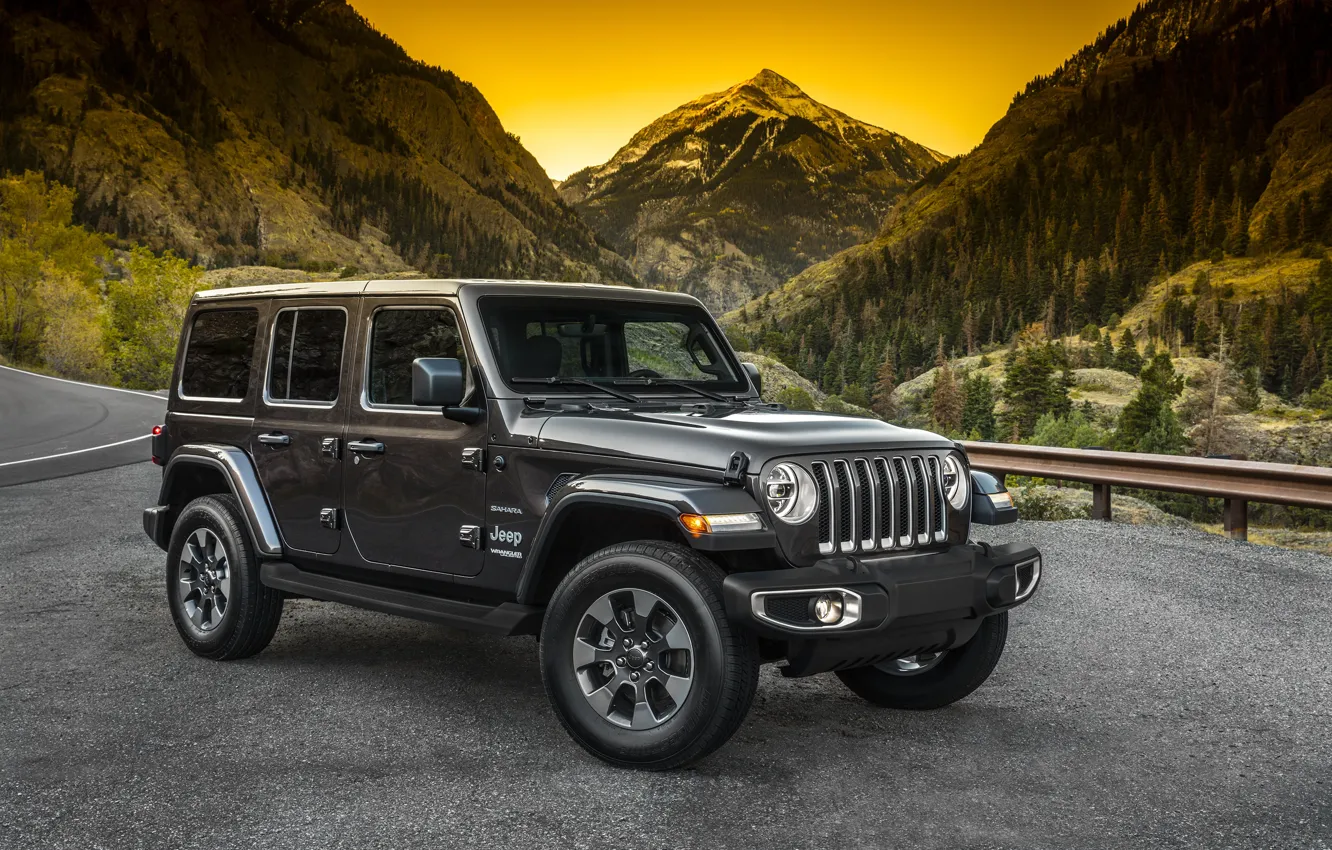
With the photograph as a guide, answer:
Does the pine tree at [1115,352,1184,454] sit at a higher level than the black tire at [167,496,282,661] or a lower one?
higher

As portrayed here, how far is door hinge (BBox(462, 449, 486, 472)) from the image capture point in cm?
510

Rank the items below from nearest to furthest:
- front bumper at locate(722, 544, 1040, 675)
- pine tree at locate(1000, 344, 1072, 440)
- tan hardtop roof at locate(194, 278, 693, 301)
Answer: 1. front bumper at locate(722, 544, 1040, 675)
2. tan hardtop roof at locate(194, 278, 693, 301)
3. pine tree at locate(1000, 344, 1072, 440)

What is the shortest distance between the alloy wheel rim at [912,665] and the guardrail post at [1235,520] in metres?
5.93

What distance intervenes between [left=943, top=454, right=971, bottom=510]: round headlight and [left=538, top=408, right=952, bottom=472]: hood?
0.26 feet

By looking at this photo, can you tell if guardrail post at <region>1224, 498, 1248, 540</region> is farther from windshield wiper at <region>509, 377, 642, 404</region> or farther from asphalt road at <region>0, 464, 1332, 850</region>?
windshield wiper at <region>509, 377, 642, 404</region>

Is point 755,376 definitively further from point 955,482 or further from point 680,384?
point 955,482

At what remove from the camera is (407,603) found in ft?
17.6

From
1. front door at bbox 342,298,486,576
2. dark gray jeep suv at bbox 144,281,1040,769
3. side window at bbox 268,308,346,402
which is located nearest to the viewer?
dark gray jeep suv at bbox 144,281,1040,769

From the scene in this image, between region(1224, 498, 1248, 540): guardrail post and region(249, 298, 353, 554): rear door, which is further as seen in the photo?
region(1224, 498, 1248, 540): guardrail post

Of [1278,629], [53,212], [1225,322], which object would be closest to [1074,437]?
[1225,322]

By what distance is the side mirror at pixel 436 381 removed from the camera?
489 cm

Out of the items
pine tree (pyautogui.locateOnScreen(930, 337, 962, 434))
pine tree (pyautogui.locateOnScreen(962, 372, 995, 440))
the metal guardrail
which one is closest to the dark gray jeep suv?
the metal guardrail

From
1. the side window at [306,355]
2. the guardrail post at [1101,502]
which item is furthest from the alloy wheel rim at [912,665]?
the guardrail post at [1101,502]

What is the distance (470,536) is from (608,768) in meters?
1.15
